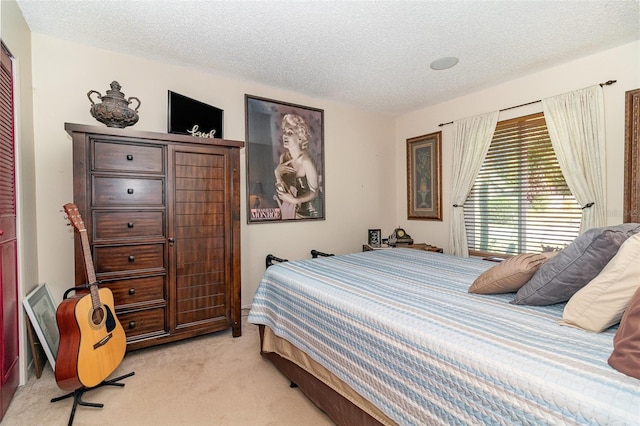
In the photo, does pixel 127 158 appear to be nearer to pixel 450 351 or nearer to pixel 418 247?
pixel 450 351

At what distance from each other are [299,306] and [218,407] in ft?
2.59

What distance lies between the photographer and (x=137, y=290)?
2.39 meters

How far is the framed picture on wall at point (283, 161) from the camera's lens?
3.49m

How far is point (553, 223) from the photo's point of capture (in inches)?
121

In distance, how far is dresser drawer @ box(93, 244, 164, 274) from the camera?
7.40 ft

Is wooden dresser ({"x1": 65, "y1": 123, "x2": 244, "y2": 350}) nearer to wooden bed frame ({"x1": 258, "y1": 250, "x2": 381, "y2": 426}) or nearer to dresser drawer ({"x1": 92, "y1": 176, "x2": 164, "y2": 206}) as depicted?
dresser drawer ({"x1": 92, "y1": 176, "x2": 164, "y2": 206})

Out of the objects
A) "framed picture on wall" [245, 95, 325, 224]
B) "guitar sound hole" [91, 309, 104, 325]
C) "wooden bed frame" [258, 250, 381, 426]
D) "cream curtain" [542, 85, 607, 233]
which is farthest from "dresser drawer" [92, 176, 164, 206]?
"cream curtain" [542, 85, 607, 233]

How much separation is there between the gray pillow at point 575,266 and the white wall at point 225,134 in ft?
9.01

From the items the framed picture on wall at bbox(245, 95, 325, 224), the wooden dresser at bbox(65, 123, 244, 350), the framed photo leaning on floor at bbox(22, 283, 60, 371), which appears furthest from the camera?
the framed picture on wall at bbox(245, 95, 325, 224)

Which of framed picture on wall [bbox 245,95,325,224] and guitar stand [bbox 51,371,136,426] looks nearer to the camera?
guitar stand [bbox 51,371,136,426]

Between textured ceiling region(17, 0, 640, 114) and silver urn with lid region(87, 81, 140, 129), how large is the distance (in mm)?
549

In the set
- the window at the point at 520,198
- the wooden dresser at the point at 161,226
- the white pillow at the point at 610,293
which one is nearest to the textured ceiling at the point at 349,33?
the window at the point at 520,198

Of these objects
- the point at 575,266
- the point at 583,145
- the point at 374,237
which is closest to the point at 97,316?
the point at 575,266

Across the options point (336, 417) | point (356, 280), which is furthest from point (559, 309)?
point (336, 417)
